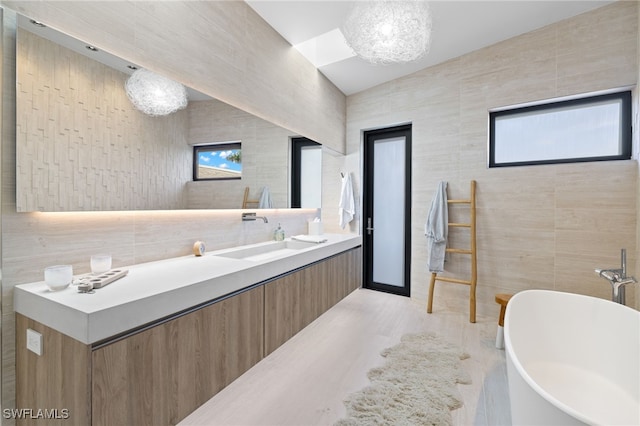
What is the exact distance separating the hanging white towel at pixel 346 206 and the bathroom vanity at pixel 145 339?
2.36 metres

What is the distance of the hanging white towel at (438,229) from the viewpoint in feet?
11.2

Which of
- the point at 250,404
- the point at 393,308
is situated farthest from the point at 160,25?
the point at 393,308

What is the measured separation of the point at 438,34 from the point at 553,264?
2592mm

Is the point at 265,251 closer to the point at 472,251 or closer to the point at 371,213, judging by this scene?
the point at 371,213

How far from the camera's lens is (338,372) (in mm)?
2240

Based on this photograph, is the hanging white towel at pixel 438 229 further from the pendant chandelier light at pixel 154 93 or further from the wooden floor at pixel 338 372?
the pendant chandelier light at pixel 154 93

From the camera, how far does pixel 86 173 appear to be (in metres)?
1.41

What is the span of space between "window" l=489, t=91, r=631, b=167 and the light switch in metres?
3.92

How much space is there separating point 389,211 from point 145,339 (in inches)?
136

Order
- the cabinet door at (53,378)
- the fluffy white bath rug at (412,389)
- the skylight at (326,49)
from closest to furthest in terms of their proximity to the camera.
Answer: the cabinet door at (53,378), the fluffy white bath rug at (412,389), the skylight at (326,49)

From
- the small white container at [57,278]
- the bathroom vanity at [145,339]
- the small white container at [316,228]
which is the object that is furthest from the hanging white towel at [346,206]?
the small white container at [57,278]

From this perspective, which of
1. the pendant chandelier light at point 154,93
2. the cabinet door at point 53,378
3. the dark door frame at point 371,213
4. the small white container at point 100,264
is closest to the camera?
the cabinet door at point 53,378

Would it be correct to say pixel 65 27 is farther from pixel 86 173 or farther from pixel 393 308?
pixel 393 308

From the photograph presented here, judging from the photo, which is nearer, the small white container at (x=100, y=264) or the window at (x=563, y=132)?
the small white container at (x=100, y=264)
